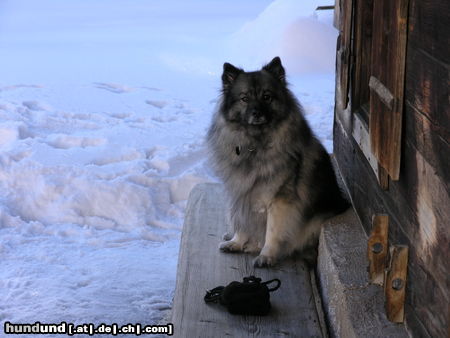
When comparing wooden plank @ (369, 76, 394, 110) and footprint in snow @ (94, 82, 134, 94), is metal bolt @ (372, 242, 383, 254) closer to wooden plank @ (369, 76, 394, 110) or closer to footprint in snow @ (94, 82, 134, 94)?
wooden plank @ (369, 76, 394, 110)

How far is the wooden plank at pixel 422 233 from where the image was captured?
65.3 inches

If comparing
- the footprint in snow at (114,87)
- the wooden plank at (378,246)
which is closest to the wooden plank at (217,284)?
the wooden plank at (378,246)

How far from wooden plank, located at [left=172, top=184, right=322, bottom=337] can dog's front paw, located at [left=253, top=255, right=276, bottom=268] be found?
4 cm

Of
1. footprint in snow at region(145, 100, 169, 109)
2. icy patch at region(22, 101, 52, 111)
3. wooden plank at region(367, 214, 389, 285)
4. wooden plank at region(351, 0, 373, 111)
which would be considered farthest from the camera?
footprint in snow at region(145, 100, 169, 109)

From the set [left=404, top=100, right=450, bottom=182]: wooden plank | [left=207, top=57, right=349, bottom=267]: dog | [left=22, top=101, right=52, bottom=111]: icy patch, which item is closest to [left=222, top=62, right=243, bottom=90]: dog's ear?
[left=207, top=57, right=349, bottom=267]: dog

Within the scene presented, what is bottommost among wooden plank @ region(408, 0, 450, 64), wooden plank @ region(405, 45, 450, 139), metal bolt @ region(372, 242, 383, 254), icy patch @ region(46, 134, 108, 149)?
icy patch @ region(46, 134, 108, 149)

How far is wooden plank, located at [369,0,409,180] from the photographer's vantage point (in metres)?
2.01

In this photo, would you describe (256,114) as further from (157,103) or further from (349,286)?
(157,103)

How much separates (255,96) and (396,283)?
1.66 m

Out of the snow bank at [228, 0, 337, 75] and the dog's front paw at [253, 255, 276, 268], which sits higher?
the dog's front paw at [253, 255, 276, 268]

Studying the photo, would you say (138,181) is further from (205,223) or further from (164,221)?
(205,223)

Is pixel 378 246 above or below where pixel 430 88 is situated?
below

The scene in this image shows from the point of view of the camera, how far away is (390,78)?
2158 mm

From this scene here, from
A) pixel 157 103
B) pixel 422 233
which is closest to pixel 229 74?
pixel 422 233
